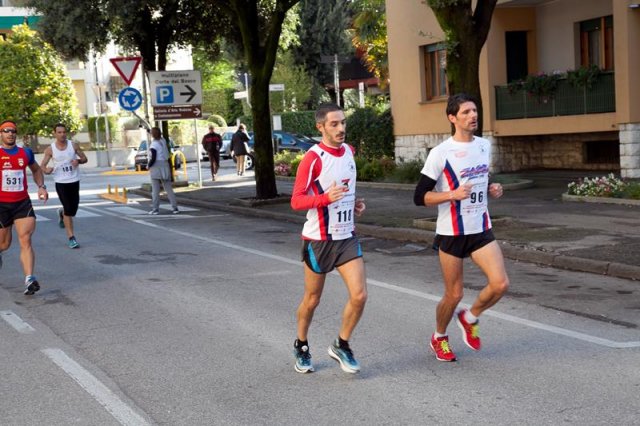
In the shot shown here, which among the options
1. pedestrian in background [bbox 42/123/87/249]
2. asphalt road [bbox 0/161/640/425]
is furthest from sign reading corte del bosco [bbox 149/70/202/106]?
asphalt road [bbox 0/161/640/425]

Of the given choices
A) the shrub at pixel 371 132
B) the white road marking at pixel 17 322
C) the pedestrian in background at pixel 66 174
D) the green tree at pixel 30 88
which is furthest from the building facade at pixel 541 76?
the green tree at pixel 30 88

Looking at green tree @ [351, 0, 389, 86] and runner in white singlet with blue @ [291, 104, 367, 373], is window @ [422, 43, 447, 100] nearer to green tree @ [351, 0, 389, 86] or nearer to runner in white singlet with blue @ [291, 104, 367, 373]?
green tree @ [351, 0, 389, 86]

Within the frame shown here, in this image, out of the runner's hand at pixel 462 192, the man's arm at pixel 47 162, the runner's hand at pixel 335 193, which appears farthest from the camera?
the man's arm at pixel 47 162

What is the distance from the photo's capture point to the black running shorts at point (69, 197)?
14805 millimetres

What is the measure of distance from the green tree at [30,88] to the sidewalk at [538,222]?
2912 cm

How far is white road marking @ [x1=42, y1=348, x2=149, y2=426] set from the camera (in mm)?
5887

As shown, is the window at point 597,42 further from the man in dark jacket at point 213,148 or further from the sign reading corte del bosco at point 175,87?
the man in dark jacket at point 213,148

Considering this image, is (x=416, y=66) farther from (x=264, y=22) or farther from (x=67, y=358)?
(x=67, y=358)

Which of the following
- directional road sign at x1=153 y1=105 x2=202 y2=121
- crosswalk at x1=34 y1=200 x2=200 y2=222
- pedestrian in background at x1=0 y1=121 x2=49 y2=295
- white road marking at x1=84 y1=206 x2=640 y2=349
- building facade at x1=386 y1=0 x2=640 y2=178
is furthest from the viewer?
directional road sign at x1=153 y1=105 x2=202 y2=121

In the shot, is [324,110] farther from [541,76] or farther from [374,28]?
[374,28]

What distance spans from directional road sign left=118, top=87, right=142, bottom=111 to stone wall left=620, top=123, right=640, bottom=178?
12.2m

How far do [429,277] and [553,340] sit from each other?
3.48 m

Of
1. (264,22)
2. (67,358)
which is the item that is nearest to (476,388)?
(67,358)

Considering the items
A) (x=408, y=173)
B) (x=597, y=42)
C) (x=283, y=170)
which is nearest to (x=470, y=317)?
(x=408, y=173)
